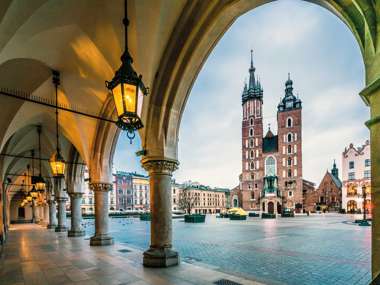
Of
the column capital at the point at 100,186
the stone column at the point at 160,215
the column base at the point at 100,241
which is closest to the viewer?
the stone column at the point at 160,215

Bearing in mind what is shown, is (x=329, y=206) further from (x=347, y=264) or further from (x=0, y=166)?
(x=0, y=166)

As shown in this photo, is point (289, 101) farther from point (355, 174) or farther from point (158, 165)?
point (158, 165)

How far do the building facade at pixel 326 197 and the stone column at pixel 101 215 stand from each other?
57589 millimetres

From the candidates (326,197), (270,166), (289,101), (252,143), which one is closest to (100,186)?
(270,166)

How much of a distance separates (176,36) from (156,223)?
15.8 feet

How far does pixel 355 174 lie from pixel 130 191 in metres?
56.0

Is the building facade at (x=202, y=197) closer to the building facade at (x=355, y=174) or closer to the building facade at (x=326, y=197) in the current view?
the building facade at (x=326, y=197)

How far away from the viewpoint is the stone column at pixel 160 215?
5.99 m

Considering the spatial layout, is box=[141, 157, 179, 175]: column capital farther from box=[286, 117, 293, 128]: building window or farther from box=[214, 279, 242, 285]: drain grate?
box=[286, 117, 293, 128]: building window

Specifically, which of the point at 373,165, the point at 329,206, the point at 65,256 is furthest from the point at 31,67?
the point at 329,206

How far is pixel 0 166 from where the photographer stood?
12.5 meters

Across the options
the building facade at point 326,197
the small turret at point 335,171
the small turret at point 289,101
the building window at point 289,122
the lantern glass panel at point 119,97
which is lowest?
the building facade at point 326,197

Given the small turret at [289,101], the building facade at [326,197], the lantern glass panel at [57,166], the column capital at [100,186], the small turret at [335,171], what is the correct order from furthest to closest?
the small turret at [335,171]
the small turret at [289,101]
the building facade at [326,197]
the column capital at [100,186]
the lantern glass panel at [57,166]

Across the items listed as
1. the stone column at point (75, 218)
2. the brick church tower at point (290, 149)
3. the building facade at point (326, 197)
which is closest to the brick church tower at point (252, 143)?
the brick church tower at point (290, 149)
